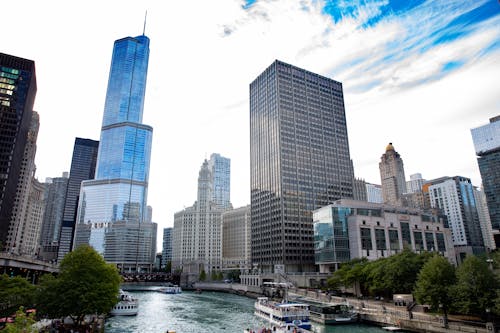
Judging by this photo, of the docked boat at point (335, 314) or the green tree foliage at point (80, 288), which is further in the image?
the docked boat at point (335, 314)

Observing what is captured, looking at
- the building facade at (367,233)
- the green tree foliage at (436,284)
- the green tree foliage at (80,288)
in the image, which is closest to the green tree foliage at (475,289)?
the green tree foliage at (436,284)

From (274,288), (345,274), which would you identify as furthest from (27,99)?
(345,274)

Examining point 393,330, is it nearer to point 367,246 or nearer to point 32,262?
point 367,246

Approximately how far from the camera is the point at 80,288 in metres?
61.1

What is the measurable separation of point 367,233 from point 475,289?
307 feet

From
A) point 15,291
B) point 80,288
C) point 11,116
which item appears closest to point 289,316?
point 80,288

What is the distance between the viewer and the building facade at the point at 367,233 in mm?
151500

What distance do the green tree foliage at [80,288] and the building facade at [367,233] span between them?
107336mm

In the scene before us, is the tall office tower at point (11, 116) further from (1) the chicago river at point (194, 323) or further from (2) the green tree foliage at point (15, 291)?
(2) the green tree foliage at point (15, 291)

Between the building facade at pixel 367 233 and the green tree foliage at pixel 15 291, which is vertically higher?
the building facade at pixel 367 233

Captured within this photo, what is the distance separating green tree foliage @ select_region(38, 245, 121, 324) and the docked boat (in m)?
47.3

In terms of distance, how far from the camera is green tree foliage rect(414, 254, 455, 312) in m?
64.3

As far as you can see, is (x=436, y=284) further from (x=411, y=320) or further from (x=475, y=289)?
(x=411, y=320)

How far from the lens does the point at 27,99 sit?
184m
